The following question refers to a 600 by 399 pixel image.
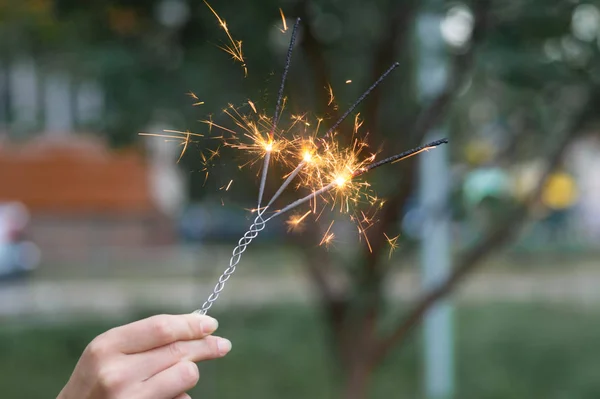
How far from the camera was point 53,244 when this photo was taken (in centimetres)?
Result: 1688

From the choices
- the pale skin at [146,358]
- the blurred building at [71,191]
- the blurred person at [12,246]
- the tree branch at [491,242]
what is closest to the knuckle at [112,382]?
the pale skin at [146,358]

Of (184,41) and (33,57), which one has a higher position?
(33,57)

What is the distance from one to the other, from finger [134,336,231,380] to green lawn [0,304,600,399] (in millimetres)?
4770

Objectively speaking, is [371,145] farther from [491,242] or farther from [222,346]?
[222,346]

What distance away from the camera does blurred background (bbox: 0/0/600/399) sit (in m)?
3.27

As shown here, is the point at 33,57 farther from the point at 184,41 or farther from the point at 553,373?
the point at 553,373

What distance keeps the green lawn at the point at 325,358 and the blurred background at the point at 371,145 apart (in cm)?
3

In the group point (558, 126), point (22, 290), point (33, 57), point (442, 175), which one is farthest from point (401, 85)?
point (22, 290)

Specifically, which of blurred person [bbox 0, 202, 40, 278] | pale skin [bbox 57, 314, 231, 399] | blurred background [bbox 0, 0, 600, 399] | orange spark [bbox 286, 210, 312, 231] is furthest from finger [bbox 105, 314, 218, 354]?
blurred person [bbox 0, 202, 40, 278]

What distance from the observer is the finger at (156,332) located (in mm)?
1002

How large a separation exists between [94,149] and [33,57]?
1178cm

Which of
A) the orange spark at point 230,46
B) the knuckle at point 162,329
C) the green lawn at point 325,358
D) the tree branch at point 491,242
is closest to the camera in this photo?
the knuckle at point 162,329

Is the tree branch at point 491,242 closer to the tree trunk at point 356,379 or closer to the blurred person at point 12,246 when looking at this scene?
the tree trunk at point 356,379

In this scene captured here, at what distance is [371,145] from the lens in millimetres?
3256
